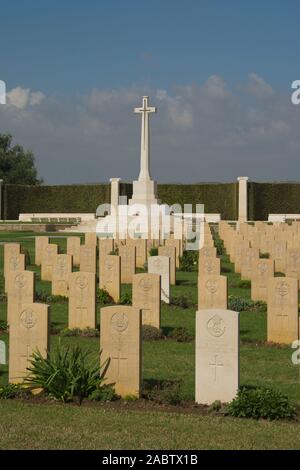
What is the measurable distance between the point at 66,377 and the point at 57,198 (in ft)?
131

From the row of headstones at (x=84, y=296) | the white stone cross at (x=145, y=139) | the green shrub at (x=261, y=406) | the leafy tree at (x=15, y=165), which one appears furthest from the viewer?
the leafy tree at (x=15, y=165)

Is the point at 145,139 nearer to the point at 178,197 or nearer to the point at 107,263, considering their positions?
the point at 178,197

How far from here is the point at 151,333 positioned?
10.5 metres

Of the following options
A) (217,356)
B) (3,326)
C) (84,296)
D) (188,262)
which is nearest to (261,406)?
(217,356)

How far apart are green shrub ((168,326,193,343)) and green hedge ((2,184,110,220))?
3549cm

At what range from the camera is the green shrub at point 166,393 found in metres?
7.20

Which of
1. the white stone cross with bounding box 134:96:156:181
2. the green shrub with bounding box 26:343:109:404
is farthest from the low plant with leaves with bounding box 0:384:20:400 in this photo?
the white stone cross with bounding box 134:96:156:181

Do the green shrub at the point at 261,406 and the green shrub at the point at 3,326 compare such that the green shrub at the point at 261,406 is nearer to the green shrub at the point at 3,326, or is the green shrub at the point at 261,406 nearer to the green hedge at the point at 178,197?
the green shrub at the point at 3,326

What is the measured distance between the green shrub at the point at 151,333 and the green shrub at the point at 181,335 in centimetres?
15

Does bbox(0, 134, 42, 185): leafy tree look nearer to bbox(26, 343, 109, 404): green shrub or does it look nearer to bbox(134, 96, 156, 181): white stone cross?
bbox(134, 96, 156, 181): white stone cross

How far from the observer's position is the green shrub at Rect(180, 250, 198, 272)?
19156 mm

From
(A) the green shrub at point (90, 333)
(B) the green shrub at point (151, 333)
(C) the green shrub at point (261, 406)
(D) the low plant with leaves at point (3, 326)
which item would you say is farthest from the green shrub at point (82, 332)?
(C) the green shrub at point (261, 406)

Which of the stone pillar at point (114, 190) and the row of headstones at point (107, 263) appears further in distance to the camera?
the stone pillar at point (114, 190)
